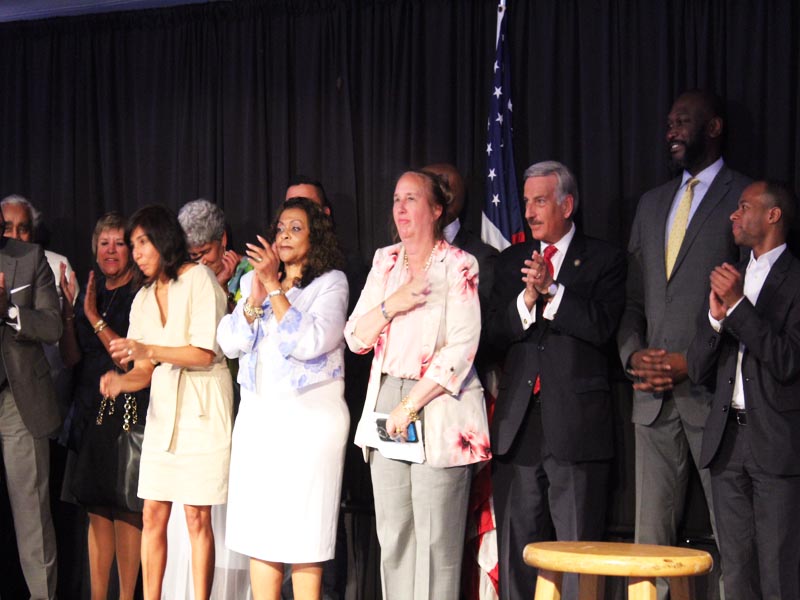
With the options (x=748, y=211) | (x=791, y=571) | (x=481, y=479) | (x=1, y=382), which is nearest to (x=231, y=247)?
(x=1, y=382)

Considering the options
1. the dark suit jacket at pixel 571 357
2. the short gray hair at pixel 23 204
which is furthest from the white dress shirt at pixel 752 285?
the short gray hair at pixel 23 204

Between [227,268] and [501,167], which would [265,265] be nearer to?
[227,268]

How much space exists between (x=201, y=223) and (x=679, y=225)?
2.20 metres

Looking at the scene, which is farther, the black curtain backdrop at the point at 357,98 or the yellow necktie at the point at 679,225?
the black curtain backdrop at the point at 357,98

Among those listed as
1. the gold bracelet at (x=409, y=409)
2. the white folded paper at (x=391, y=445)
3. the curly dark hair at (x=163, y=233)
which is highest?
the curly dark hair at (x=163, y=233)

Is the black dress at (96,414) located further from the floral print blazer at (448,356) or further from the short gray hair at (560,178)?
the short gray hair at (560,178)

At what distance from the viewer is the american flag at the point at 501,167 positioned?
→ 495cm

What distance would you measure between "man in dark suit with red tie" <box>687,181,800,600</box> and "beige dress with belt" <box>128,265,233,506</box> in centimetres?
192

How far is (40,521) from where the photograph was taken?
488cm

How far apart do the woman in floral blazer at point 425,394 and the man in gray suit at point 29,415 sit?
5.26ft

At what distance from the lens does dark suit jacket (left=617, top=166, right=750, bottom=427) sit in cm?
429

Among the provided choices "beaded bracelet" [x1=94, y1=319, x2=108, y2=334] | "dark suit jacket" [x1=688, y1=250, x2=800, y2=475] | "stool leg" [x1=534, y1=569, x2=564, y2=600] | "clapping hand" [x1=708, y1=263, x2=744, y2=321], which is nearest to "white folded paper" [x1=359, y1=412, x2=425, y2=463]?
"stool leg" [x1=534, y1=569, x2=564, y2=600]

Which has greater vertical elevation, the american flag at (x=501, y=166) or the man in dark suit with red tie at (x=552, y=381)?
the american flag at (x=501, y=166)

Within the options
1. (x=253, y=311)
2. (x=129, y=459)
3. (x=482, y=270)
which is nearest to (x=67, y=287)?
(x=129, y=459)
